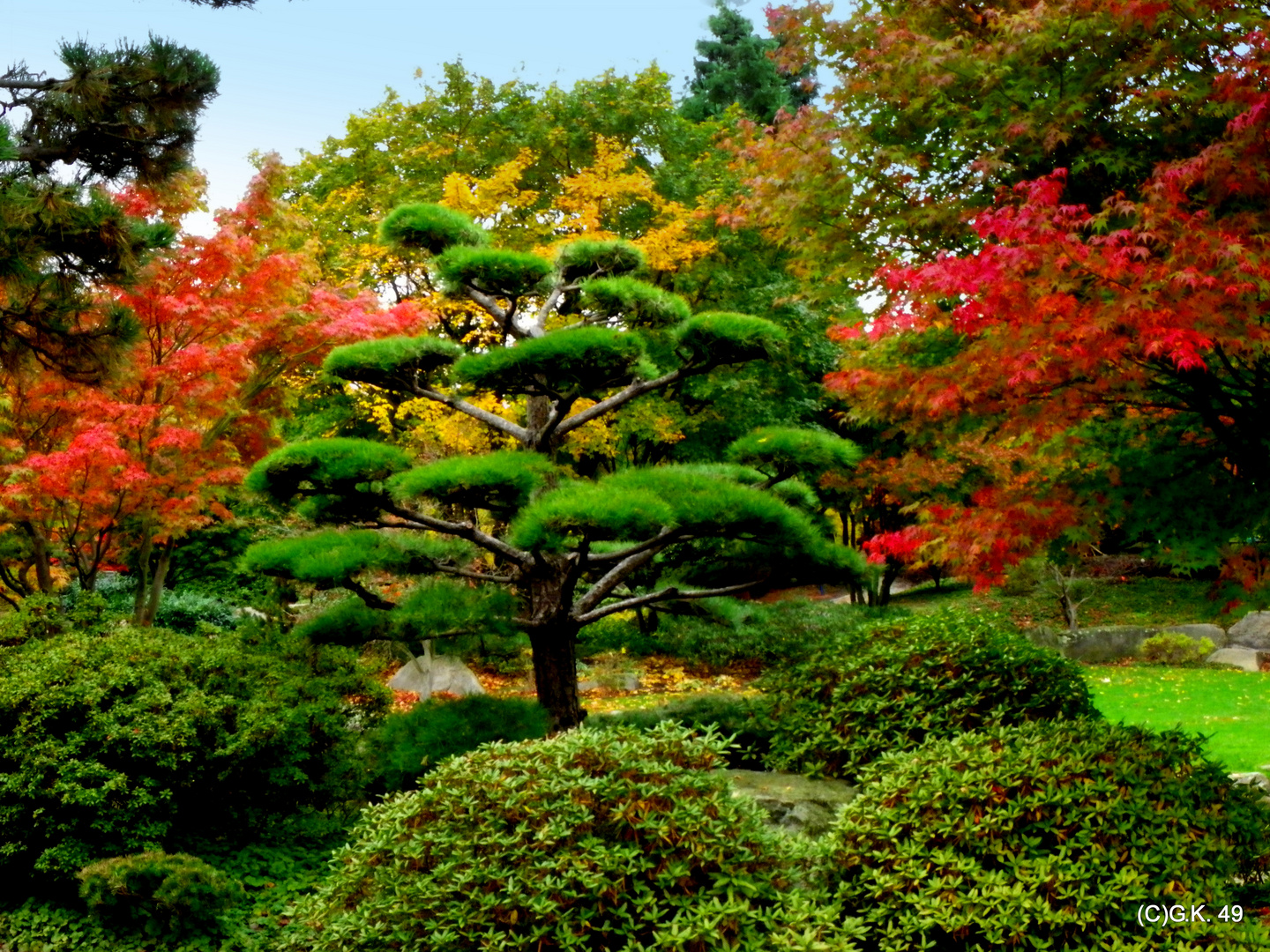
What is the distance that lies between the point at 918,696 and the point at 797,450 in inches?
72.6

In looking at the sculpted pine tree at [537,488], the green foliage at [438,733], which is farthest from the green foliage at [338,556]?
the green foliage at [438,733]

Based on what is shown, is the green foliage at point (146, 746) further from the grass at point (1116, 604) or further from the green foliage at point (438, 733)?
the grass at point (1116, 604)

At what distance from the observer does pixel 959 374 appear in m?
4.23

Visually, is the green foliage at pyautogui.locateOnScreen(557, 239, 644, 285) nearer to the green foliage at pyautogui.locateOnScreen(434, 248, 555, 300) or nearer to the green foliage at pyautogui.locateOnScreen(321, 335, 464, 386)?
the green foliage at pyautogui.locateOnScreen(434, 248, 555, 300)

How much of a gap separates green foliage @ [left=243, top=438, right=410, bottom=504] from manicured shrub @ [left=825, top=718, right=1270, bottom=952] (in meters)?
3.18

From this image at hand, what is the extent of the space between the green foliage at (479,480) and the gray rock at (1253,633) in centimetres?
1137

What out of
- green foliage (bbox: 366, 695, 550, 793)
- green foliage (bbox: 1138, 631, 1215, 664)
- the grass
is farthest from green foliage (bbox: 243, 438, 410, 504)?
the grass

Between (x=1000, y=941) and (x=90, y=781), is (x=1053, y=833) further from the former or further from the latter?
(x=90, y=781)

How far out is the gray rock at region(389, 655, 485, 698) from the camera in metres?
10.8

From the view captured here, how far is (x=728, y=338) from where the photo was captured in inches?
243

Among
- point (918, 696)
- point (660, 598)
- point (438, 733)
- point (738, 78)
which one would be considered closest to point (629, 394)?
point (660, 598)

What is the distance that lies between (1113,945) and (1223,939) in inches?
12.8

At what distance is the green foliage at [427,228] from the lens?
685 cm

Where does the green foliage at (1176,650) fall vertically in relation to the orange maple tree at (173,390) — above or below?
below
